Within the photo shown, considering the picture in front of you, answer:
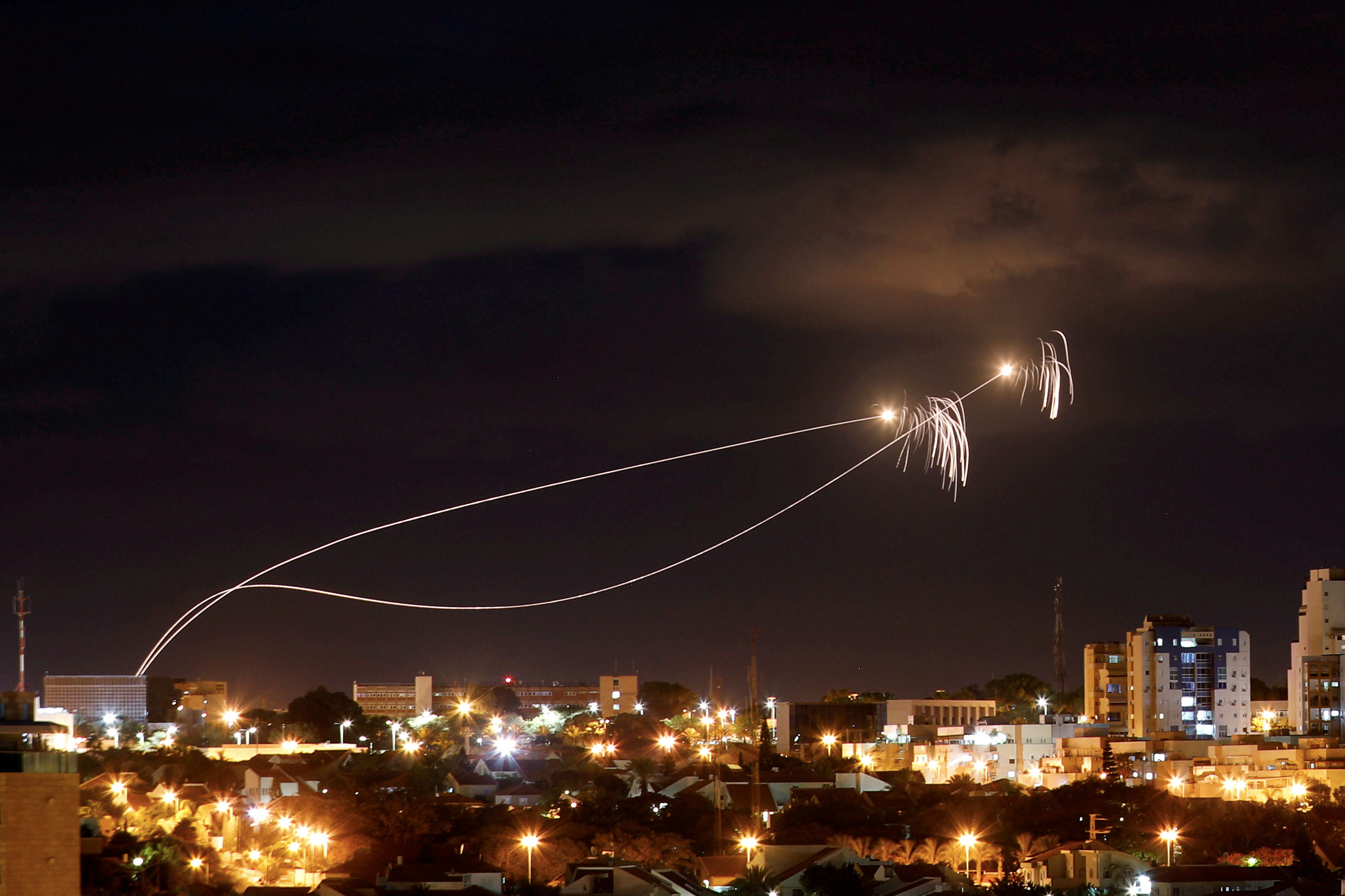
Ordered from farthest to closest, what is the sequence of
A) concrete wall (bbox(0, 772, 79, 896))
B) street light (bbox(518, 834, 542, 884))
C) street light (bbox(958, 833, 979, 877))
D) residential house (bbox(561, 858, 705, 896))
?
street light (bbox(958, 833, 979, 877)), street light (bbox(518, 834, 542, 884)), residential house (bbox(561, 858, 705, 896)), concrete wall (bbox(0, 772, 79, 896))

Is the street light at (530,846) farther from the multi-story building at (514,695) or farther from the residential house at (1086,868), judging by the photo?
the multi-story building at (514,695)

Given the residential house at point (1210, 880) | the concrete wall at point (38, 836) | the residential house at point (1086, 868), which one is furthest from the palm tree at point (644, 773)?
the concrete wall at point (38, 836)

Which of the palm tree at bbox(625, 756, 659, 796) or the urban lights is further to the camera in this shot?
the palm tree at bbox(625, 756, 659, 796)

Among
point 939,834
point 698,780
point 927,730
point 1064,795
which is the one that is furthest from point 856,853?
point 927,730

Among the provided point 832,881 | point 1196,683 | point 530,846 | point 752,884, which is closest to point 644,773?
point 530,846

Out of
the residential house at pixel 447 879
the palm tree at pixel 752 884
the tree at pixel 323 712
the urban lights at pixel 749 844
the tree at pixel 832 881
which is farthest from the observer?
the tree at pixel 323 712

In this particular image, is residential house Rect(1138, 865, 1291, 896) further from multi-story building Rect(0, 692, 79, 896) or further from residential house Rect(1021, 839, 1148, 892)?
multi-story building Rect(0, 692, 79, 896)

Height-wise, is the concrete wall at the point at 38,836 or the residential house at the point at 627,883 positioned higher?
the concrete wall at the point at 38,836

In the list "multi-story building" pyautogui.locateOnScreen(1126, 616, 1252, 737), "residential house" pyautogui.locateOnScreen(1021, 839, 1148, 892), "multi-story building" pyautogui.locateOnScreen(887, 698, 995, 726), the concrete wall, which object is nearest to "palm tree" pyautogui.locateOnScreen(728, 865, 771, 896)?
"residential house" pyautogui.locateOnScreen(1021, 839, 1148, 892)
